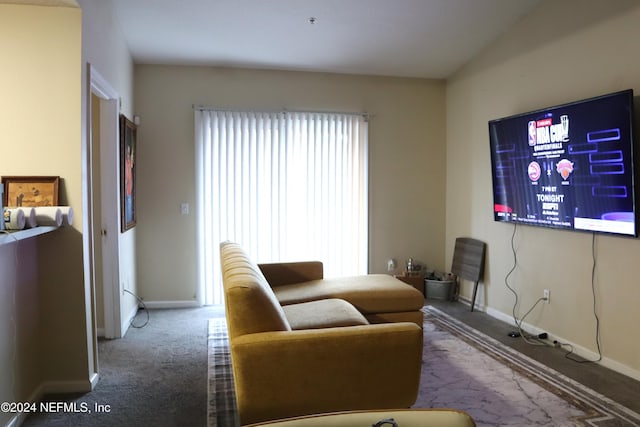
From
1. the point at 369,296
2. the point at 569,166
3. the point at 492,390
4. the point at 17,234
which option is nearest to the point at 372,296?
the point at 369,296

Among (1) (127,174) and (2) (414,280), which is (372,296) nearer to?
(2) (414,280)

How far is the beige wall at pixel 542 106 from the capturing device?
3244 mm

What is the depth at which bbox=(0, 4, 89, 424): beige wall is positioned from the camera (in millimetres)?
2760

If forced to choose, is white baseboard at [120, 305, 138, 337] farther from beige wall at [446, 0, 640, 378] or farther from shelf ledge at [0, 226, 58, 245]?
beige wall at [446, 0, 640, 378]

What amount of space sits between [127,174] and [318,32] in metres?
2.18

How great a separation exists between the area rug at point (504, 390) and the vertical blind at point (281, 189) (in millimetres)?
1849

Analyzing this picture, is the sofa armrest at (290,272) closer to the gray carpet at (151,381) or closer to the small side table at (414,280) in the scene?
the gray carpet at (151,381)

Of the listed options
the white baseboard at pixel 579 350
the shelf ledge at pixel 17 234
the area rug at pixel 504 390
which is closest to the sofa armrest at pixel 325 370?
the area rug at pixel 504 390

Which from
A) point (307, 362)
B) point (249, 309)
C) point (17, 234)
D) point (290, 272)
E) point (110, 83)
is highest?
point (110, 83)

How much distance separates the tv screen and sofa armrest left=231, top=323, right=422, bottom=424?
6.04 ft

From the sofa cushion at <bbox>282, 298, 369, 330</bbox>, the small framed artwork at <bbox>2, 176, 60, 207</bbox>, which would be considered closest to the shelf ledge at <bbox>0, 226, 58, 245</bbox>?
the small framed artwork at <bbox>2, 176, 60, 207</bbox>

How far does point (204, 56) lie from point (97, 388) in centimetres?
323

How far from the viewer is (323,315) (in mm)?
3049

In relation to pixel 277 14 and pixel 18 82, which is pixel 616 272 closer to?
pixel 277 14
